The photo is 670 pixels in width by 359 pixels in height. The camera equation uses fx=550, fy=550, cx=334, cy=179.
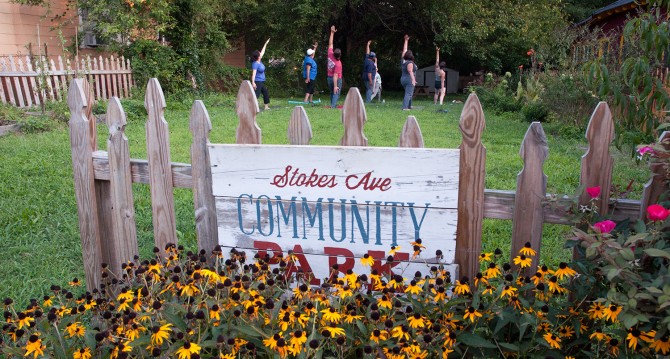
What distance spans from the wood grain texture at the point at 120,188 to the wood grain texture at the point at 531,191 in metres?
1.90

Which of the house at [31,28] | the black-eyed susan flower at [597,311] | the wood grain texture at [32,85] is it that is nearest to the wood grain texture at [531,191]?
the black-eyed susan flower at [597,311]

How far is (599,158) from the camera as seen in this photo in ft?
7.24

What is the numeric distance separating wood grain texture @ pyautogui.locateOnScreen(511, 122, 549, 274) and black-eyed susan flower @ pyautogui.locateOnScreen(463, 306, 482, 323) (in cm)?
54

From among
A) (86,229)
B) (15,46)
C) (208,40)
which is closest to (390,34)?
(208,40)

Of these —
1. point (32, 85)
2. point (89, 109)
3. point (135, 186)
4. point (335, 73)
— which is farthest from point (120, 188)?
point (335, 73)

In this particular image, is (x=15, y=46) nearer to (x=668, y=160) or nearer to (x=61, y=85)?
(x=61, y=85)

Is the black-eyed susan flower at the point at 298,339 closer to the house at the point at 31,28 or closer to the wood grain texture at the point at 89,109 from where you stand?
the wood grain texture at the point at 89,109

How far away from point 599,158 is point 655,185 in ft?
0.73

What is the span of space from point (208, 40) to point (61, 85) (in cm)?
617

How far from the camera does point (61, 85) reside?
11680mm

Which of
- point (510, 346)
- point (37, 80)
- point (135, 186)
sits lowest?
point (135, 186)

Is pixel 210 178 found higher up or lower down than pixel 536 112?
higher up

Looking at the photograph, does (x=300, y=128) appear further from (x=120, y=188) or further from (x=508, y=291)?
(x=508, y=291)

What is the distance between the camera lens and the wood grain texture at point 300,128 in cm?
255
